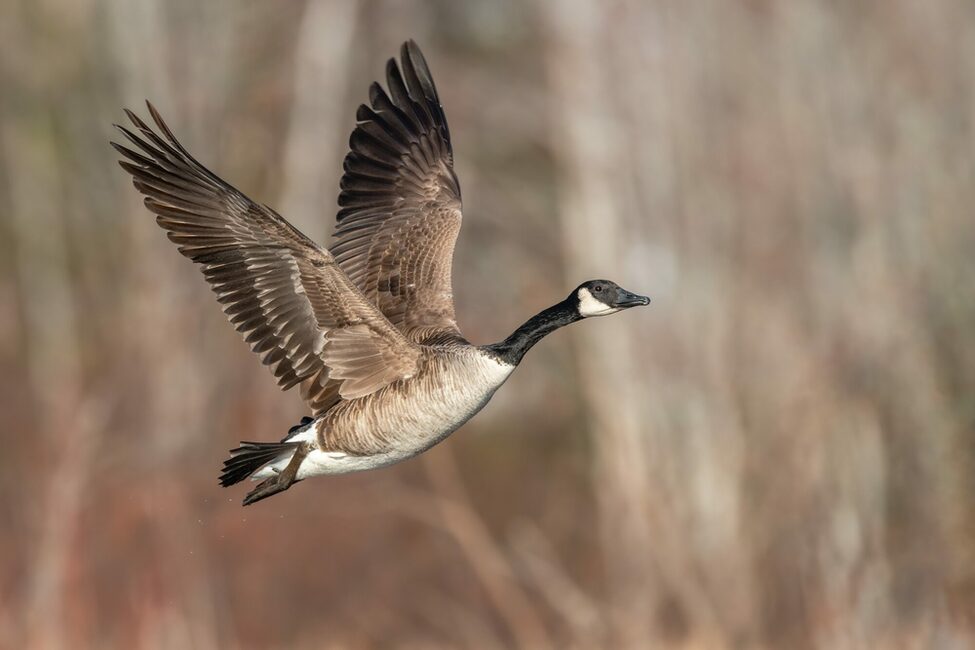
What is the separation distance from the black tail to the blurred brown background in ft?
5.86

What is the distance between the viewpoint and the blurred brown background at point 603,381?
10664 mm

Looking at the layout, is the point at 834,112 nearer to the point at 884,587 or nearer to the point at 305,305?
the point at 884,587

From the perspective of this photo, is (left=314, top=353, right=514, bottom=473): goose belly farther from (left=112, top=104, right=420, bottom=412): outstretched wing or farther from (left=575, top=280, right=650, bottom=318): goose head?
(left=575, top=280, right=650, bottom=318): goose head

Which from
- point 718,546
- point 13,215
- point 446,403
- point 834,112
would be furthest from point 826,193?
point 13,215

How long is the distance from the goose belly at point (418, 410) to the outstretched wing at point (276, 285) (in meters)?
0.12

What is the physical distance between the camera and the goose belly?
661cm

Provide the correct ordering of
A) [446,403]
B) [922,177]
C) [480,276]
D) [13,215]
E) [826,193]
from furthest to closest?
[13,215], [480,276], [826,193], [922,177], [446,403]

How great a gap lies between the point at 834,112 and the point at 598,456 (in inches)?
168

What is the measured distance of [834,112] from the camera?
13.8 metres

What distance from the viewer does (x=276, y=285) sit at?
261 inches

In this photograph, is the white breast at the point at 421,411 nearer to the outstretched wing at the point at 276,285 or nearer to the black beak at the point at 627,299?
the outstretched wing at the point at 276,285

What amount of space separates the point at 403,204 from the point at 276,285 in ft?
4.99

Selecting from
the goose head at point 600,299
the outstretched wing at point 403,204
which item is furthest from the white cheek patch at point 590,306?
the outstretched wing at point 403,204

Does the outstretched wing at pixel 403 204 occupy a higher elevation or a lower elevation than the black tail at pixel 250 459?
higher
